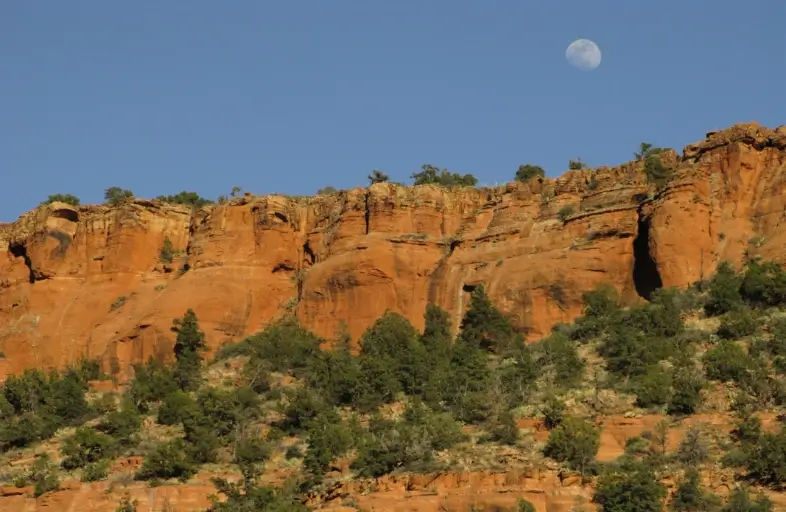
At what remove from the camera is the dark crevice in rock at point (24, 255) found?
79.6 meters

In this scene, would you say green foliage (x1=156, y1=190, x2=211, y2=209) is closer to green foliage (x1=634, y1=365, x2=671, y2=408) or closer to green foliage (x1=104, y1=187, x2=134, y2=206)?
green foliage (x1=104, y1=187, x2=134, y2=206)

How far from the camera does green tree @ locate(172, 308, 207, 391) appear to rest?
6675 centimetres

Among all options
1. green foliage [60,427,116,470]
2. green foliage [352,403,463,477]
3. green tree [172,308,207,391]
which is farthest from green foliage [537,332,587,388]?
green foliage [60,427,116,470]

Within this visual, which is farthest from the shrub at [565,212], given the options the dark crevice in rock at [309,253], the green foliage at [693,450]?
the green foliage at [693,450]

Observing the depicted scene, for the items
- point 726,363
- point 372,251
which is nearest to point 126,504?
point 372,251

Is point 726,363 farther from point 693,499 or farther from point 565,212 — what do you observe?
point 565,212

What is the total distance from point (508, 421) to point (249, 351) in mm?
18985

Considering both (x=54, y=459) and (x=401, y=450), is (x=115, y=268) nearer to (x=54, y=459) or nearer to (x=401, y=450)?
(x=54, y=459)

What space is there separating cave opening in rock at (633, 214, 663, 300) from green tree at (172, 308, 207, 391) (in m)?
19.5

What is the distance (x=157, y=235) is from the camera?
263ft

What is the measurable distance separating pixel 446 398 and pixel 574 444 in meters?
9.93

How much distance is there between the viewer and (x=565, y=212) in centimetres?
7081

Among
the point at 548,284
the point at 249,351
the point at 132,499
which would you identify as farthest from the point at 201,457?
the point at 548,284

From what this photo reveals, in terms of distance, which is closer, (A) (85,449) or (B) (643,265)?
(A) (85,449)
